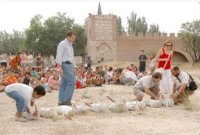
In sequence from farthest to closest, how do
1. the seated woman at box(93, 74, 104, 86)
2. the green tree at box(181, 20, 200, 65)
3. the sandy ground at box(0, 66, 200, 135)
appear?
the green tree at box(181, 20, 200, 65)
the seated woman at box(93, 74, 104, 86)
the sandy ground at box(0, 66, 200, 135)

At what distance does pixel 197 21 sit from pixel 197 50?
3233 millimetres

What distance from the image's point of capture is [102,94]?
12.5m

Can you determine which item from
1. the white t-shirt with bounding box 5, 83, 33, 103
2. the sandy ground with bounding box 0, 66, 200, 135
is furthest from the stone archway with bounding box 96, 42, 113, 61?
the white t-shirt with bounding box 5, 83, 33, 103

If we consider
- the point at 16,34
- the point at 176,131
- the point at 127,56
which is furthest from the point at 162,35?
the point at 176,131

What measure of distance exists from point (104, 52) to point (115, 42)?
1.89 meters

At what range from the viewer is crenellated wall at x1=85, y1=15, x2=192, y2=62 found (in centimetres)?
4969

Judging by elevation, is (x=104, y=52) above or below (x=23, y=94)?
above

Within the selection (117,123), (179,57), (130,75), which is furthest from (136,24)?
(117,123)

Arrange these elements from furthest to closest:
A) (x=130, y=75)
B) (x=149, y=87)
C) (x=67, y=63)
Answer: (x=130, y=75) → (x=149, y=87) → (x=67, y=63)

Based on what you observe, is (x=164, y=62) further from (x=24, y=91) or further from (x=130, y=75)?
(x=130, y=75)

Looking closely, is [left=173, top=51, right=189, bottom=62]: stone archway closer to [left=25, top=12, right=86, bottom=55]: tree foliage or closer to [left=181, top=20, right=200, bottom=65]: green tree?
[left=181, top=20, right=200, bottom=65]: green tree

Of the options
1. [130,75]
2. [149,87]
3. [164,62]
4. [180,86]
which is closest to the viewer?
[149,87]

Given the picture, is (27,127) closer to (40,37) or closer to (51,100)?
(51,100)

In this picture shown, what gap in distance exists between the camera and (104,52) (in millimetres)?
49781
